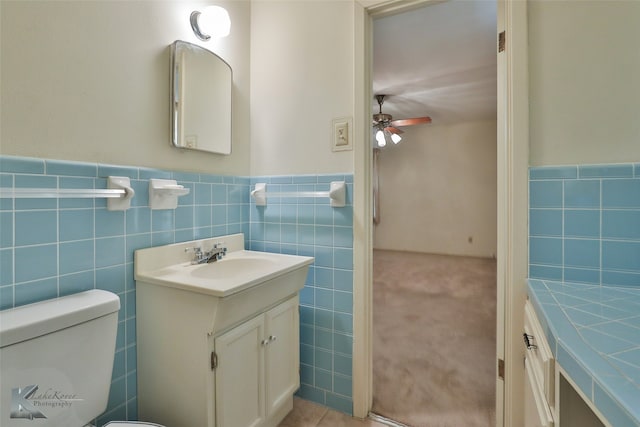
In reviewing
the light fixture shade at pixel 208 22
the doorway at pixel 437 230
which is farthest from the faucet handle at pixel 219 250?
the doorway at pixel 437 230

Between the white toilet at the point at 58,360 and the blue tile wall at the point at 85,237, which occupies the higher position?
the blue tile wall at the point at 85,237

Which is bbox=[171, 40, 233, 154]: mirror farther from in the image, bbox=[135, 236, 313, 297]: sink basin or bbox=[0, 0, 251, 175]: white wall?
bbox=[135, 236, 313, 297]: sink basin

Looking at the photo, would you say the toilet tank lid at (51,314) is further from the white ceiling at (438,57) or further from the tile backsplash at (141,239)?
the white ceiling at (438,57)

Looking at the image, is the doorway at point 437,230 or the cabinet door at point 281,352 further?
the doorway at point 437,230

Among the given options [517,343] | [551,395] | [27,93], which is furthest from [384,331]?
[27,93]

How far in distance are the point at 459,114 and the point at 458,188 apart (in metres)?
1.33

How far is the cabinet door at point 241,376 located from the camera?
3.51ft

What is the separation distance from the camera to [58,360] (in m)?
0.81

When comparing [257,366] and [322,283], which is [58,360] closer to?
[257,366]

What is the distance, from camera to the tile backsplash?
91 centimetres

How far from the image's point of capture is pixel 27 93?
909 mm

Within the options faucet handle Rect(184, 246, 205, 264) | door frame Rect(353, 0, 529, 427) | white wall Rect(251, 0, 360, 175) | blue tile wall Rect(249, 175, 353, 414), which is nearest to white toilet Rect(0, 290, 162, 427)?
faucet handle Rect(184, 246, 205, 264)

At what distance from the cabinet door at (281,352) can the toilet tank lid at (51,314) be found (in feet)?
2.00

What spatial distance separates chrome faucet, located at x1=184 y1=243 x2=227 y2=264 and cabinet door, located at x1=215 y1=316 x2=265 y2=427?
1.32ft
